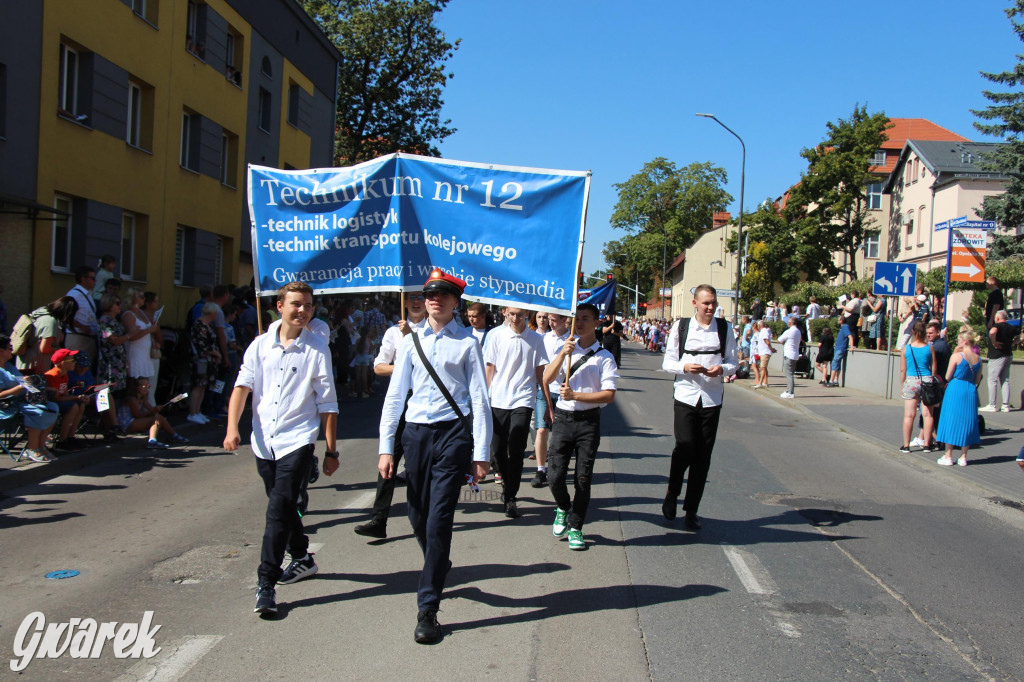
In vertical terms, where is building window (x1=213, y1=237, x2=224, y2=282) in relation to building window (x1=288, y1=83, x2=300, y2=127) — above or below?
below

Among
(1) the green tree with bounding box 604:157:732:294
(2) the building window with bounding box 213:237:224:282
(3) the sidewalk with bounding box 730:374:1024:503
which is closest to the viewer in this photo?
(3) the sidewalk with bounding box 730:374:1024:503

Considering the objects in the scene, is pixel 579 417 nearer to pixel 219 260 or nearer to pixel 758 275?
pixel 219 260

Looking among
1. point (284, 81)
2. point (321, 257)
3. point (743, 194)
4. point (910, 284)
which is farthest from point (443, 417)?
point (743, 194)

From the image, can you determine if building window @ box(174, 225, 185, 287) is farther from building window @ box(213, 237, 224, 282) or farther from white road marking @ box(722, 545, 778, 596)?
white road marking @ box(722, 545, 778, 596)

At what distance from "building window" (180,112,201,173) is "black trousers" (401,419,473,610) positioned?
690 inches

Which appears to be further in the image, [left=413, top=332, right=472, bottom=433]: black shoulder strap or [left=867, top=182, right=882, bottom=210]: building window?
[left=867, top=182, right=882, bottom=210]: building window

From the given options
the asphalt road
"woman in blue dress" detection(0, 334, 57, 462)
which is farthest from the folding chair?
the asphalt road

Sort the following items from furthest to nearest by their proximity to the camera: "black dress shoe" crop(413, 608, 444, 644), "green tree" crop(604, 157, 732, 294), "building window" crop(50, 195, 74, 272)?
"green tree" crop(604, 157, 732, 294), "building window" crop(50, 195, 74, 272), "black dress shoe" crop(413, 608, 444, 644)

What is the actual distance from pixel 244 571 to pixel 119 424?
236 inches

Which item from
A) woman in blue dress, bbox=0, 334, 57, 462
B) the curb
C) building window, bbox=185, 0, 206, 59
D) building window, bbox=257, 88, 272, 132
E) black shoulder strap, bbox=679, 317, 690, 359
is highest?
building window, bbox=185, 0, 206, 59

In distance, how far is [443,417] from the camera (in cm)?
467

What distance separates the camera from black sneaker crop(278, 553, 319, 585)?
17.6 feet

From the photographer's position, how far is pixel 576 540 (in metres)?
6.28

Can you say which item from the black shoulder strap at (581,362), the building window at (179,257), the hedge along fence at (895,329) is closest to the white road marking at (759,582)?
the black shoulder strap at (581,362)
